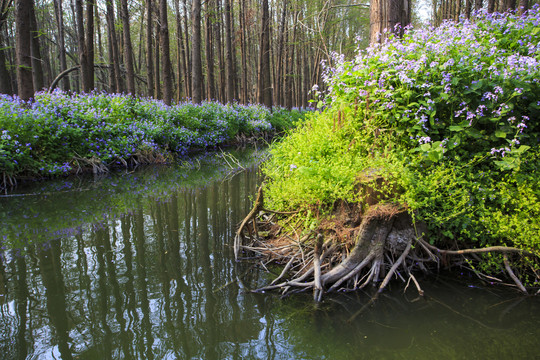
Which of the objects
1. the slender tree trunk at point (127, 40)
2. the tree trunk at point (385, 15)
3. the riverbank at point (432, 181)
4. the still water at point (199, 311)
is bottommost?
the still water at point (199, 311)

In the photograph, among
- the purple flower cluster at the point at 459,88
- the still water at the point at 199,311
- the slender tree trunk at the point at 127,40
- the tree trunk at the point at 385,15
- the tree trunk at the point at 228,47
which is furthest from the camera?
the tree trunk at the point at 228,47

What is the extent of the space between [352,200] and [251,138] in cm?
1353

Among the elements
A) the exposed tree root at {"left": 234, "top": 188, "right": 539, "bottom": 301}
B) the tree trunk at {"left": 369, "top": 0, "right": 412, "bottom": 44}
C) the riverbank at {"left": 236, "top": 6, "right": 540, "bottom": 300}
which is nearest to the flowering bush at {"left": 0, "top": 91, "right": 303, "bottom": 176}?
the riverbank at {"left": 236, "top": 6, "right": 540, "bottom": 300}

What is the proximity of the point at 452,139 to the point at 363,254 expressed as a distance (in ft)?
4.42

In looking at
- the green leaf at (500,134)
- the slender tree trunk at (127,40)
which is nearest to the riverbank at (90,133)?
the green leaf at (500,134)

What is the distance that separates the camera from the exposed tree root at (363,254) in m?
3.01

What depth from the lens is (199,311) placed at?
8.76 feet

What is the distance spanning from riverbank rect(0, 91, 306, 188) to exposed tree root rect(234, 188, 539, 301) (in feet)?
8.52

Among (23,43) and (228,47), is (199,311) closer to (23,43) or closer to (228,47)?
(23,43)

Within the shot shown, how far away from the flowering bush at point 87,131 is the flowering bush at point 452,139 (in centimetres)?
606

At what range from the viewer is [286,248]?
3.61m

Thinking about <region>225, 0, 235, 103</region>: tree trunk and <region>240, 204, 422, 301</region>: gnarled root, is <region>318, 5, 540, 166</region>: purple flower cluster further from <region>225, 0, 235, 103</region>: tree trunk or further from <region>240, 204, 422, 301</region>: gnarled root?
<region>225, 0, 235, 103</region>: tree trunk

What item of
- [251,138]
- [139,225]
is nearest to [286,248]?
[139,225]

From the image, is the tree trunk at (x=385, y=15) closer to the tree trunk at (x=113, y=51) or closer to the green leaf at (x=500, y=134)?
the green leaf at (x=500, y=134)
